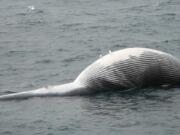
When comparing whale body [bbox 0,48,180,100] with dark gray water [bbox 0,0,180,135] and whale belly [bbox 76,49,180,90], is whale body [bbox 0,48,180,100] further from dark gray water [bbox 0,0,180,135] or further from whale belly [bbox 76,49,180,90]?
dark gray water [bbox 0,0,180,135]

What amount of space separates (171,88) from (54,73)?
323 centimetres

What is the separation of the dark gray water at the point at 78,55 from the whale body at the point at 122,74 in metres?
0.24

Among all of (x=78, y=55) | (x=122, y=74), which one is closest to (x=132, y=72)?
(x=122, y=74)

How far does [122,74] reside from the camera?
Result: 60.1ft

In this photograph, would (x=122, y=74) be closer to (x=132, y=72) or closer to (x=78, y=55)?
(x=132, y=72)

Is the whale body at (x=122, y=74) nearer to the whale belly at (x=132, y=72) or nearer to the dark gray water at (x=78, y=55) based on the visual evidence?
the whale belly at (x=132, y=72)

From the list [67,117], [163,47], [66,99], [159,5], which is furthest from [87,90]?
[159,5]

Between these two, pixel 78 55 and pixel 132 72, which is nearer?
pixel 132 72

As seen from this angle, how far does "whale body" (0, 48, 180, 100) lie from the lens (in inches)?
722

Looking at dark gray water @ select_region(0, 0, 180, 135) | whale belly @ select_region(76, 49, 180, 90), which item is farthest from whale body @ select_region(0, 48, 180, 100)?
dark gray water @ select_region(0, 0, 180, 135)

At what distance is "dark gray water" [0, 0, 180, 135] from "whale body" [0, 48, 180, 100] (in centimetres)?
24

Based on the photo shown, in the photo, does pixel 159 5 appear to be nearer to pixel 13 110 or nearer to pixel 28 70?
pixel 28 70

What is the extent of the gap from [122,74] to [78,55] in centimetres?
397

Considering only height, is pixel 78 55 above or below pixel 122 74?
above
